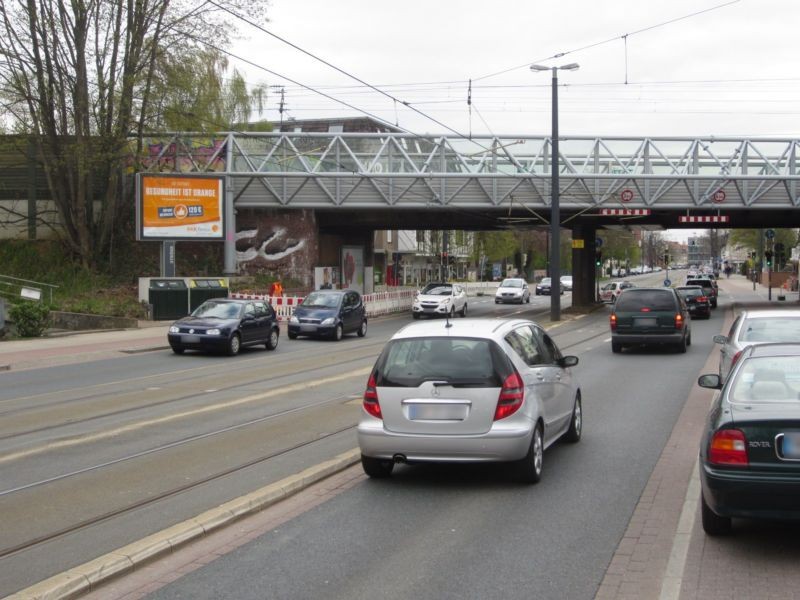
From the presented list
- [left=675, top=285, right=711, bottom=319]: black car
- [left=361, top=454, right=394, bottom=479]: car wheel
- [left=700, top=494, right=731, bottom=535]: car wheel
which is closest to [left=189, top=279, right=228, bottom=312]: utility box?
[left=675, top=285, right=711, bottom=319]: black car

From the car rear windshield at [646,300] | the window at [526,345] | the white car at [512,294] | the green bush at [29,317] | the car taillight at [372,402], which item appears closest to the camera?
the car taillight at [372,402]

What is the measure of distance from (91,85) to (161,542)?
3647 centimetres

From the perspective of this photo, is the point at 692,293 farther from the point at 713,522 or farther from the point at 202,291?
the point at 713,522

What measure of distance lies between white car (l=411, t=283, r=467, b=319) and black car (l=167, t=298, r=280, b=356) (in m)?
16.1

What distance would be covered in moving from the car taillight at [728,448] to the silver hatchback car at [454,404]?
2.26 meters

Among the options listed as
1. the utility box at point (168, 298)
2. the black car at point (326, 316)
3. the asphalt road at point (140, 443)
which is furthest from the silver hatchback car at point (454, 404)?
the utility box at point (168, 298)

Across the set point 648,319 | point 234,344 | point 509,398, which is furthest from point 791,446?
point 234,344

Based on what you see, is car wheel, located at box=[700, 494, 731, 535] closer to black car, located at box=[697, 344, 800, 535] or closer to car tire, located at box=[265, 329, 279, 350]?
black car, located at box=[697, 344, 800, 535]

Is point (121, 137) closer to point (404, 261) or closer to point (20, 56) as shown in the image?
point (20, 56)

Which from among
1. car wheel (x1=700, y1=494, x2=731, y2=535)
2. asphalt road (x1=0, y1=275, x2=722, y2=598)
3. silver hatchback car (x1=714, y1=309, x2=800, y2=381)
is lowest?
asphalt road (x1=0, y1=275, x2=722, y2=598)

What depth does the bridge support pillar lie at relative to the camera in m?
48.2

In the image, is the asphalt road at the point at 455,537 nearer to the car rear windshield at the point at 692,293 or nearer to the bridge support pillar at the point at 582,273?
the car rear windshield at the point at 692,293

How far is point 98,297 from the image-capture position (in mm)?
37281

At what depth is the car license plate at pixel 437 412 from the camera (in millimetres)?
8352
